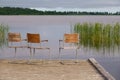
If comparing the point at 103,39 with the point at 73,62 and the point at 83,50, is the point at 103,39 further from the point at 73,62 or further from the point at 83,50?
the point at 73,62

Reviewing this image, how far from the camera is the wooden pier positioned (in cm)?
722

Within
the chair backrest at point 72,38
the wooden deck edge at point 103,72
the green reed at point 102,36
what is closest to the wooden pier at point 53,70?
the wooden deck edge at point 103,72

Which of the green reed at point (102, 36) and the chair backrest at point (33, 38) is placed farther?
the green reed at point (102, 36)

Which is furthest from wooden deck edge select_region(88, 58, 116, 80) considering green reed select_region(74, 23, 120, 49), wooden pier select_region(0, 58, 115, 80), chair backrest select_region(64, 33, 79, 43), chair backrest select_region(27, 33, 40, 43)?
green reed select_region(74, 23, 120, 49)

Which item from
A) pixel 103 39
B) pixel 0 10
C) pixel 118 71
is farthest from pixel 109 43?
pixel 0 10

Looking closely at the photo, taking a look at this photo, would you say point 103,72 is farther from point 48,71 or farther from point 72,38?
point 72,38

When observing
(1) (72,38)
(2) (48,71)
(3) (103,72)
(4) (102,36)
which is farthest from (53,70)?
(4) (102,36)

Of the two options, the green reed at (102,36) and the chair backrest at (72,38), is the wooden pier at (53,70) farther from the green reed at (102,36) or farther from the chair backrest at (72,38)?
the green reed at (102,36)

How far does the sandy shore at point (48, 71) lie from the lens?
723cm

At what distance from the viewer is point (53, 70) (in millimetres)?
A: 8016

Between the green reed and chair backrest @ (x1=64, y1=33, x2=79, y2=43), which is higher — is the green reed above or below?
below

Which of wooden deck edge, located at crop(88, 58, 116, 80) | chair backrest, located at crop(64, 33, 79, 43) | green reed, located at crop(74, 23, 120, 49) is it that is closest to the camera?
wooden deck edge, located at crop(88, 58, 116, 80)

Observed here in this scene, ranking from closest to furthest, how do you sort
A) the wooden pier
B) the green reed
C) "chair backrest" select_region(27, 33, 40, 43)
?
the wooden pier → "chair backrest" select_region(27, 33, 40, 43) → the green reed

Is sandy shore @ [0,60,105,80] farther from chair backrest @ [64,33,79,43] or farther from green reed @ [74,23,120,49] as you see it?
green reed @ [74,23,120,49]
